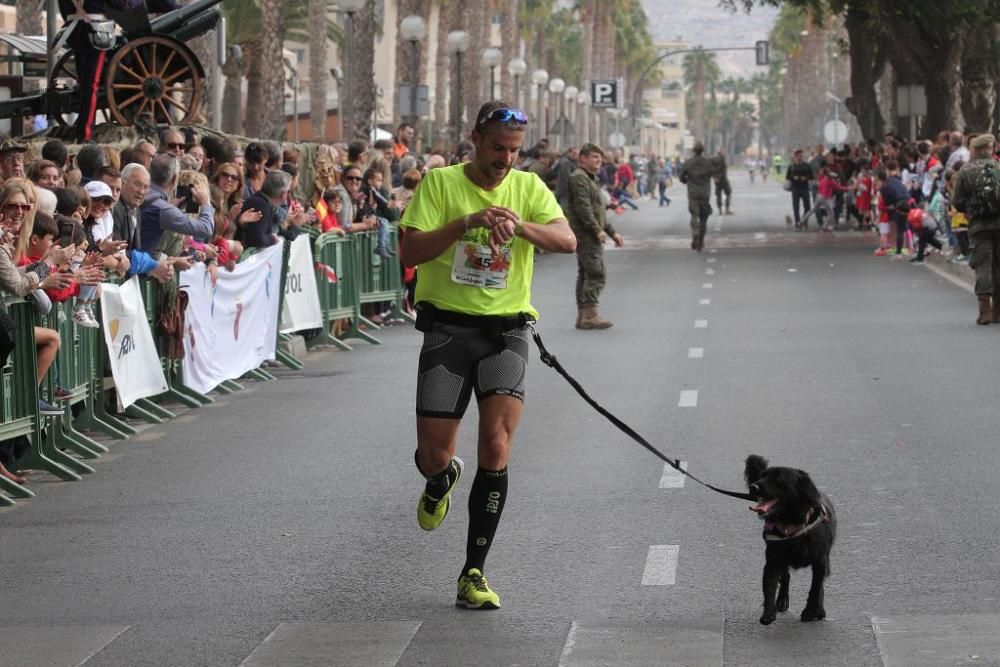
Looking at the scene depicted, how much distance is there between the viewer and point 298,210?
696 inches

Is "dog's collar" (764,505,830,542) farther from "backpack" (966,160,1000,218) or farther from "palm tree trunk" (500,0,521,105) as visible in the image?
"palm tree trunk" (500,0,521,105)

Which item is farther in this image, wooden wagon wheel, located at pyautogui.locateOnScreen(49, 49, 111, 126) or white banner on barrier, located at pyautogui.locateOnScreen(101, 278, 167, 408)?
wooden wagon wheel, located at pyautogui.locateOnScreen(49, 49, 111, 126)

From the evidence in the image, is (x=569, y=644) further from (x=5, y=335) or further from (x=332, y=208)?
(x=332, y=208)

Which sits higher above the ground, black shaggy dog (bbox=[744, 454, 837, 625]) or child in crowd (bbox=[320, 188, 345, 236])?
child in crowd (bbox=[320, 188, 345, 236])

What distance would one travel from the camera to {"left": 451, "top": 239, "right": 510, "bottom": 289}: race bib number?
297 inches

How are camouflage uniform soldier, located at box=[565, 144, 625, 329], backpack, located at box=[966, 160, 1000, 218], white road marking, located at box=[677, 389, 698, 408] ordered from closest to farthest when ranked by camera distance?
white road marking, located at box=[677, 389, 698, 408]
backpack, located at box=[966, 160, 1000, 218]
camouflage uniform soldier, located at box=[565, 144, 625, 329]

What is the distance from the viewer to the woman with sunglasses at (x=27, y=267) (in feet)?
33.8

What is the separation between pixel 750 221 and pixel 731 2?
6.37 m

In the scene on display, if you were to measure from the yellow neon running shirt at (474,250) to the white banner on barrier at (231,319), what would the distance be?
6.72 metres

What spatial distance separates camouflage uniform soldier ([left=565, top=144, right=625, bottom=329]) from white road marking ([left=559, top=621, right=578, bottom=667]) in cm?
1269

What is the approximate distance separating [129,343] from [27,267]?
2337 millimetres

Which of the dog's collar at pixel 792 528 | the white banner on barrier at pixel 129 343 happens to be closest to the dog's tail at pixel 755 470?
the dog's collar at pixel 792 528

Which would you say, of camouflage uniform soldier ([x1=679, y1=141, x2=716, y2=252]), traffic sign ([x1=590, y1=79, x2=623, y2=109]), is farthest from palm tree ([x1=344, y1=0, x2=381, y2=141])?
traffic sign ([x1=590, y1=79, x2=623, y2=109])

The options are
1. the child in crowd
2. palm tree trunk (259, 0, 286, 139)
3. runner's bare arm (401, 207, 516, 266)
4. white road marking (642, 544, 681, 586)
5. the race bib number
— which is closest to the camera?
runner's bare arm (401, 207, 516, 266)
